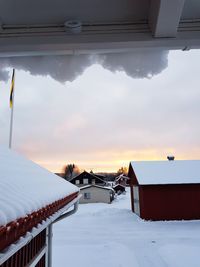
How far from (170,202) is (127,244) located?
24.4ft

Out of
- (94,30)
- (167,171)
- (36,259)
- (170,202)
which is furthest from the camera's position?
(167,171)

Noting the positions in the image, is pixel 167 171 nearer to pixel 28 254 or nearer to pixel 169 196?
pixel 169 196

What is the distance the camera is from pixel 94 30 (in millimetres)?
2951

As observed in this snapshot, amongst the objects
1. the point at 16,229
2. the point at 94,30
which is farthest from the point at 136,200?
the point at 16,229

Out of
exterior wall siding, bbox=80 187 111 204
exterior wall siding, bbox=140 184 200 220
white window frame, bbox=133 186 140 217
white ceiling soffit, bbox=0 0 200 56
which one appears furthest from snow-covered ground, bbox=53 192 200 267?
exterior wall siding, bbox=80 187 111 204

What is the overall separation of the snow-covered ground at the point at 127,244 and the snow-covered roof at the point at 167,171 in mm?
2484

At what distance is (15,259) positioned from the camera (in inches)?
89.4

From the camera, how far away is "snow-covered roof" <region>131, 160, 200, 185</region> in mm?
17484

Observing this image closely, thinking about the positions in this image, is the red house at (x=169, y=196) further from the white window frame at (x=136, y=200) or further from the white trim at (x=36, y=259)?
the white trim at (x=36, y=259)

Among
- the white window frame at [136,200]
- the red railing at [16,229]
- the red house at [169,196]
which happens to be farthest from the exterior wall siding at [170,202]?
the red railing at [16,229]

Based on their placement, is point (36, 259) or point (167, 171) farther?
point (167, 171)

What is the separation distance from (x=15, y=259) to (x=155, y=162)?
18.8 m

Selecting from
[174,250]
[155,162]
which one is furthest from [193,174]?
[174,250]

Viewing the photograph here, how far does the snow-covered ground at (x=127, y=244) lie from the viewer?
7922 mm
